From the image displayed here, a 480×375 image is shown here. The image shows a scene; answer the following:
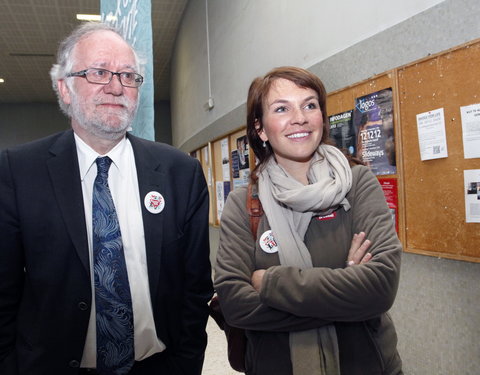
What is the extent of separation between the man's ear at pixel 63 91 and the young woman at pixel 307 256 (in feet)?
2.18

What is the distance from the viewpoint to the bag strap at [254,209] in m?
1.36

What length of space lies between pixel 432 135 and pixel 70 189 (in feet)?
5.23

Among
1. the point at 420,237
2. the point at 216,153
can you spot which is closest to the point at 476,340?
the point at 420,237

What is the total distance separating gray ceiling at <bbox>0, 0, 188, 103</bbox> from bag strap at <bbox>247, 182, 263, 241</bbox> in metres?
6.13

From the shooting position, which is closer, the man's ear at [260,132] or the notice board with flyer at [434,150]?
the man's ear at [260,132]

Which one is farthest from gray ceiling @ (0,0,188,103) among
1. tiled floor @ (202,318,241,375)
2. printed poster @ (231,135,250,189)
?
tiled floor @ (202,318,241,375)

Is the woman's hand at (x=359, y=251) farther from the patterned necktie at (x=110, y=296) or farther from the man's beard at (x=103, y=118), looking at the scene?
the man's beard at (x=103, y=118)

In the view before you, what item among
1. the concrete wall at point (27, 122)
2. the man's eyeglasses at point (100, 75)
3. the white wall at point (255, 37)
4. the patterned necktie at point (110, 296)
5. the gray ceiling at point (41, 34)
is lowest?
the patterned necktie at point (110, 296)

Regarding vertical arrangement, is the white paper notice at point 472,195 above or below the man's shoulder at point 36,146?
below

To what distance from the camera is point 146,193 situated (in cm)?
137

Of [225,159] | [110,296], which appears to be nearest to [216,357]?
[110,296]

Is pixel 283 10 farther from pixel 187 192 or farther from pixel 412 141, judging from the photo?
pixel 187 192

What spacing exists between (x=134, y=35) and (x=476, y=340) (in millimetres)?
2083

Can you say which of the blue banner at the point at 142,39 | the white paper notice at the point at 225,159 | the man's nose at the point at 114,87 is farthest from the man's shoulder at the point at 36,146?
the white paper notice at the point at 225,159
